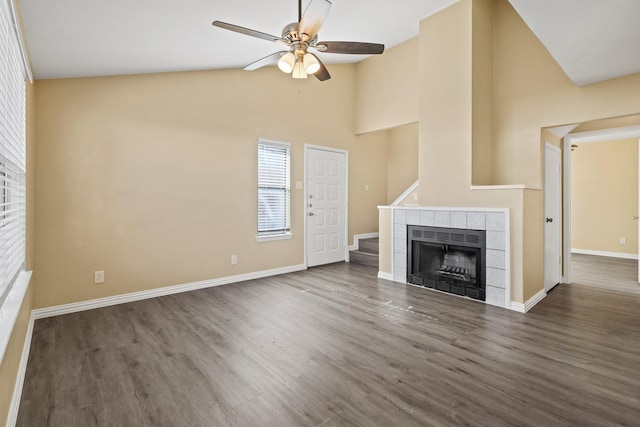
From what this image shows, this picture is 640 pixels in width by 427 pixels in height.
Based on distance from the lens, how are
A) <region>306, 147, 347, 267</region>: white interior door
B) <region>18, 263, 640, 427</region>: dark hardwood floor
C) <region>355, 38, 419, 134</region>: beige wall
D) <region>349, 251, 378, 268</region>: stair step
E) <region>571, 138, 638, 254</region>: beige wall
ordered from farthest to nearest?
<region>571, 138, 638, 254</region>: beige wall, <region>349, 251, 378, 268</region>: stair step, <region>306, 147, 347, 267</region>: white interior door, <region>355, 38, 419, 134</region>: beige wall, <region>18, 263, 640, 427</region>: dark hardwood floor

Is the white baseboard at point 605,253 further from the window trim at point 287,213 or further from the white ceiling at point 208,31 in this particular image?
the window trim at point 287,213

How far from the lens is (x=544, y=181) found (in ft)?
12.9

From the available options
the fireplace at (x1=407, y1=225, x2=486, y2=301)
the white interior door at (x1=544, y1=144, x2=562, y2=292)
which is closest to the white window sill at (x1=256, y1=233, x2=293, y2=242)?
the fireplace at (x1=407, y1=225, x2=486, y2=301)

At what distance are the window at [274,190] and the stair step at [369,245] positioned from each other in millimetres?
1632

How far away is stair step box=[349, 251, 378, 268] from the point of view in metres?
5.64

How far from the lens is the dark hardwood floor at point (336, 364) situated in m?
1.77

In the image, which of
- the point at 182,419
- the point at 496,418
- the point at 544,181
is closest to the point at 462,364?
the point at 496,418

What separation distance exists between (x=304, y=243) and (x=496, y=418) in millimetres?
3927

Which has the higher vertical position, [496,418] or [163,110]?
[163,110]

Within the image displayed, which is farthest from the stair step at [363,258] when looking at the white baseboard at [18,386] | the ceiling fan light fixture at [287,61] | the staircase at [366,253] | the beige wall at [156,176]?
the white baseboard at [18,386]

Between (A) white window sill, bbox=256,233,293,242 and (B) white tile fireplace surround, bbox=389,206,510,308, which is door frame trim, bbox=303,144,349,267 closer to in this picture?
(A) white window sill, bbox=256,233,293,242

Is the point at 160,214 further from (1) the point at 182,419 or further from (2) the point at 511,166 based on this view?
(2) the point at 511,166

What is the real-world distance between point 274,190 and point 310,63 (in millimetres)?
2517

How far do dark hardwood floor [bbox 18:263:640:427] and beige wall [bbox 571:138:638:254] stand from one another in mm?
3732
